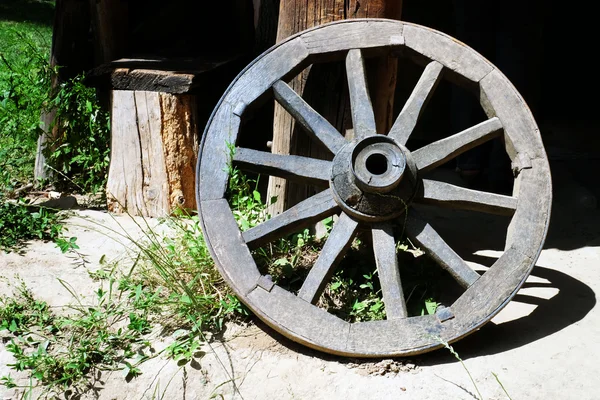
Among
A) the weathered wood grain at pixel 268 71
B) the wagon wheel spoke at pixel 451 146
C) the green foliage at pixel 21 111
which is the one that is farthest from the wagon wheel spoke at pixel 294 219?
the green foliage at pixel 21 111

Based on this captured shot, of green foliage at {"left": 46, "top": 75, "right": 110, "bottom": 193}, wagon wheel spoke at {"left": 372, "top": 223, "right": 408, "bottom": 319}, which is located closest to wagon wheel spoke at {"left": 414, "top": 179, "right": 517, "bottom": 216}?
wagon wheel spoke at {"left": 372, "top": 223, "right": 408, "bottom": 319}

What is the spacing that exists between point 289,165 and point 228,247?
46cm

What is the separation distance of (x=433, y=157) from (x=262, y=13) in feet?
6.03

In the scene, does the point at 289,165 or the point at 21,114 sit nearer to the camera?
the point at 289,165

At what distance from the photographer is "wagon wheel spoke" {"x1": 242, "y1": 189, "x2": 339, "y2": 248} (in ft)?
9.53

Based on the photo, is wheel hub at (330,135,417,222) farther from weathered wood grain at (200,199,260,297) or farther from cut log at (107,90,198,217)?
cut log at (107,90,198,217)

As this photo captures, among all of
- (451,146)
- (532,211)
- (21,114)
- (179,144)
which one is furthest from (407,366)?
(21,114)

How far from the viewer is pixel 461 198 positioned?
2.90 meters

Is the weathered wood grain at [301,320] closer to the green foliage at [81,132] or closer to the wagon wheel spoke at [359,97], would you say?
the wagon wheel spoke at [359,97]

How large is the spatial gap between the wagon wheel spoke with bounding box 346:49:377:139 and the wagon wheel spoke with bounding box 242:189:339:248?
12.9 inches

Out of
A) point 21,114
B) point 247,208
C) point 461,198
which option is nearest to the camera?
point 461,198

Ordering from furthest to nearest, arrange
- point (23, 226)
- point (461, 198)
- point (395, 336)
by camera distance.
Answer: point (23, 226), point (461, 198), point (395, 336)

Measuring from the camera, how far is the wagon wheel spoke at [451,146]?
116 inches

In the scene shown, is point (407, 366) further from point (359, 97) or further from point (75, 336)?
point (75, 336)
